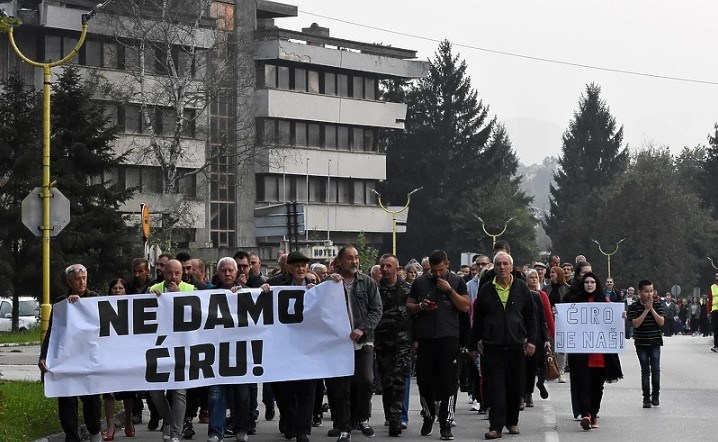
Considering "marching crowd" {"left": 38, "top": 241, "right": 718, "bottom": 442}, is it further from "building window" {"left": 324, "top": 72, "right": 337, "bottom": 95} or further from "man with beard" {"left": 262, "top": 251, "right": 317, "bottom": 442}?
"building window" {"left": 324, "top": 72, "right": 337, "bottom": 95}

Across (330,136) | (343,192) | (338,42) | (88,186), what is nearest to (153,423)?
(88,186)

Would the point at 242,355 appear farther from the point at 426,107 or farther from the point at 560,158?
the point at 560,158

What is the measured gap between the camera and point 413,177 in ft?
369

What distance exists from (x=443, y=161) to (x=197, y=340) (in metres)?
97.7

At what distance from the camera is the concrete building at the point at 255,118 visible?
2785 inches

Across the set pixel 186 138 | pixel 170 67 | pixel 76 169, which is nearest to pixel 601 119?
pixel 186 138

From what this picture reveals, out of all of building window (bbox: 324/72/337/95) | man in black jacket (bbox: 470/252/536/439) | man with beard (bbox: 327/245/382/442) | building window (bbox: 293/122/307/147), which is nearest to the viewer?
man with beard (bbox: 327/245/382/442)

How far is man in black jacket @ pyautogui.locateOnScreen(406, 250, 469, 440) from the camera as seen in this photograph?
1602 centimetres

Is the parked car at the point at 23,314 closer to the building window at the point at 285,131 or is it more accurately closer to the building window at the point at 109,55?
the building window at the point at 109,55

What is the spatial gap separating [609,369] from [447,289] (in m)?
2.87

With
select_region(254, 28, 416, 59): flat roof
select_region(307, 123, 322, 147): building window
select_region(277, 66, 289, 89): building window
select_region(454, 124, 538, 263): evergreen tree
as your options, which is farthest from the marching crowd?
select_region(454, 124, 538, 263): evergreen tree

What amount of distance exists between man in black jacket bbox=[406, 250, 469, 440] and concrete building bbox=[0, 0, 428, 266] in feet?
156

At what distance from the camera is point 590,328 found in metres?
18.1

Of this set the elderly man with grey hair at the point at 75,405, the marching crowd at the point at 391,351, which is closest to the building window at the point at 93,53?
the marching crowd at the point at 391,351
